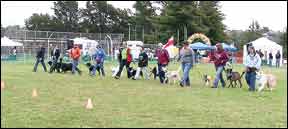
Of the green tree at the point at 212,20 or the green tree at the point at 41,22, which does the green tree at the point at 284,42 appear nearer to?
the green tree at the point at 212,20

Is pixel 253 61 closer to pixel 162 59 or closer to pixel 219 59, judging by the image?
pixel 219 59

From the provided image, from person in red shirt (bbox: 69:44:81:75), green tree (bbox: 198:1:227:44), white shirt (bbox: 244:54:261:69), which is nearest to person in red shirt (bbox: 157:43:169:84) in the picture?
white shirt (bbox: 244:54:261:69)

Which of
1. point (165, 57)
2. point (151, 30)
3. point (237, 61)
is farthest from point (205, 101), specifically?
point (151, 30)

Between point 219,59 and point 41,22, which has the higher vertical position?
point 41,22

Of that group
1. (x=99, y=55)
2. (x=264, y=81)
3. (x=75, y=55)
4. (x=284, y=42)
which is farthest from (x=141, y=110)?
(x=284, y=42)

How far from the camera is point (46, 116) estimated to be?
918cm

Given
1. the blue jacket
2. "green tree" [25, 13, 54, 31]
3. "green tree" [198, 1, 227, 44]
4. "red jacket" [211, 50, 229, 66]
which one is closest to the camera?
"red jacket" [211, 50, 229, 66]

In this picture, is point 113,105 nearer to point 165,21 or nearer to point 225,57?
point 225,57

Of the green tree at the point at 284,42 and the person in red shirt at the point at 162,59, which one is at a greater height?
the green tree at the point at 284,42

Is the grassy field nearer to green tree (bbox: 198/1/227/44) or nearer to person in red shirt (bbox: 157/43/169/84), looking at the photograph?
person in red shirt (bbox: 157/43/169/84)

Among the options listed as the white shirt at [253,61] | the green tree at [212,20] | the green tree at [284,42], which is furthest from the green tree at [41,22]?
the white shirt at [253,61]

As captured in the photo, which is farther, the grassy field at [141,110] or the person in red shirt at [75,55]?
the person in red shirt at [75,55]

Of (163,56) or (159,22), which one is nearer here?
(163,56)

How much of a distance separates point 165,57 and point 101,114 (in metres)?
10.6
